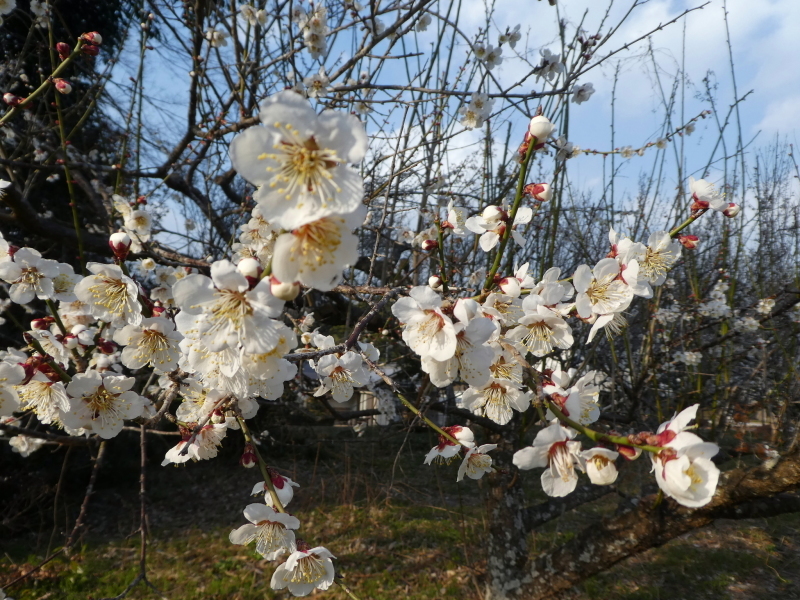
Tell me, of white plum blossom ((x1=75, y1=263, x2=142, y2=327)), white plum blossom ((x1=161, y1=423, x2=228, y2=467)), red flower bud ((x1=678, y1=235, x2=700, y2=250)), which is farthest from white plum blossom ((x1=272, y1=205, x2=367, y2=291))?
red flower bud ((x1=678, y1=235, x2=700, y2=250))

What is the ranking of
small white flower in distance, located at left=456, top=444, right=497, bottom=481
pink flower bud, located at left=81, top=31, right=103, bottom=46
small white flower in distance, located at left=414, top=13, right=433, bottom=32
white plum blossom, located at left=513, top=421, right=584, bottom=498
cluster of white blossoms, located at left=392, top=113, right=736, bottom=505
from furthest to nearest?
small white flower in distance, located at left=414, top=13, right=433, bottom=32 → pink flower bud, located at left=81, top=31, right=103, bottom=46 → small white flower in distance, located at left=456, top=444, right=497, bottom=481 → white plum blossom, located at left=513, top=421, right=584, bottom=498 → cluster of white blossoms, located at left=392, top=113, right=736, bottom=505

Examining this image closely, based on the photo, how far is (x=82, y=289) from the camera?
3.75 ft

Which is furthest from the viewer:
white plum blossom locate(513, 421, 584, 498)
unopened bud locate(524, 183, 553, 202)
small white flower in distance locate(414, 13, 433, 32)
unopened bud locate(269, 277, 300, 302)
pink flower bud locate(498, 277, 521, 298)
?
small white flower in distance locate(414, 13, 433, 32)

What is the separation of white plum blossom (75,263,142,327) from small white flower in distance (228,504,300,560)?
55cm

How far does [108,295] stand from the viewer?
3.80ft

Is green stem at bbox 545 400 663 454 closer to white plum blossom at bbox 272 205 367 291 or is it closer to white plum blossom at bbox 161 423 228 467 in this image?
white plum blossom at bbox 272 205 367 291

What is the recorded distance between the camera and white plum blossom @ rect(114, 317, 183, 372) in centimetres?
115

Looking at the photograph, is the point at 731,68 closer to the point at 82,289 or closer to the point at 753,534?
the point at 753,534

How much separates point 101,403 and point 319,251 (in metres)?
0.94

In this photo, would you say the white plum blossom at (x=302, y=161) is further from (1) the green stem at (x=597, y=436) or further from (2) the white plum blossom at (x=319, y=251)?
(1) the green stem at (x=597, y=436)

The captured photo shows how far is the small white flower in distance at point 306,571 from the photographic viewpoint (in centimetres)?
113

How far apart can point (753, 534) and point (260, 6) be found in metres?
6.16

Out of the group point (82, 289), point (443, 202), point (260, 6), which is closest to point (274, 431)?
Result: point (443, 202)

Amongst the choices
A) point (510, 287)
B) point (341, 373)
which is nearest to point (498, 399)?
point (510, 287)
